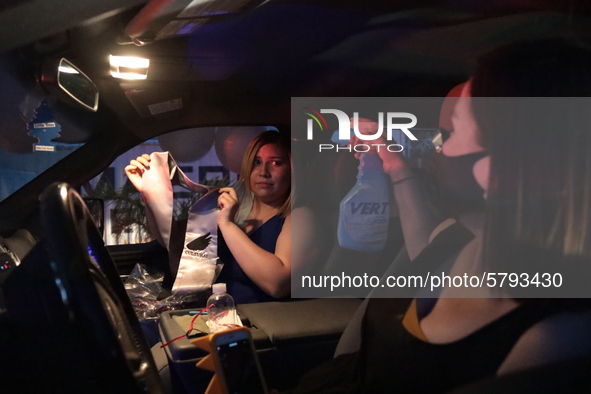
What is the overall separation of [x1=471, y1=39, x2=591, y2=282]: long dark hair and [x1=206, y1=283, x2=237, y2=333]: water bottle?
0.78 meters

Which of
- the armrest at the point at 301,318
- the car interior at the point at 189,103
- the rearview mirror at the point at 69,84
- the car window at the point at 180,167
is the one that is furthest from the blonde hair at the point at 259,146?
the rearview mirror at the point at 69,84

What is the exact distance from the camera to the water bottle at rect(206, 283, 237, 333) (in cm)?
153

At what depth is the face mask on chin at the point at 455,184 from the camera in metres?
1.30

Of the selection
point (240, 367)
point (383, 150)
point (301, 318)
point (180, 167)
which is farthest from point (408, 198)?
point (180, 167)

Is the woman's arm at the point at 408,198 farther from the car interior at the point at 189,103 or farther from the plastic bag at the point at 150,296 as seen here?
the plastic bag at the point at 150,296

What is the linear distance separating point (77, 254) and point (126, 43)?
1247 mm

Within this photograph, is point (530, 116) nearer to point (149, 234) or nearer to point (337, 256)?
point (337, 256)

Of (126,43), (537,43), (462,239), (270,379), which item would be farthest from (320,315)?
(126,43)

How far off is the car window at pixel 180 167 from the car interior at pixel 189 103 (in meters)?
0.01

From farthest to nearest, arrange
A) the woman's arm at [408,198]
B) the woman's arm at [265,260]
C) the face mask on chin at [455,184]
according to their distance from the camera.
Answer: the woman's arm at [265,260]
the woman's arm at [408,198]
the face mask on chin at [455,184]

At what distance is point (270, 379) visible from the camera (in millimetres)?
1513

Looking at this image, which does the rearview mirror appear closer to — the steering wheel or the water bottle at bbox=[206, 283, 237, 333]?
the water bottle at bbox=[206, 283, 237, 333]

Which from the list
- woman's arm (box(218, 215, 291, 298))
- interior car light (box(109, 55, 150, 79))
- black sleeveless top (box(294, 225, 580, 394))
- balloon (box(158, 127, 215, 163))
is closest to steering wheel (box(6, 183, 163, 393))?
black sleeveless top (box(294, 225, 580, 394))

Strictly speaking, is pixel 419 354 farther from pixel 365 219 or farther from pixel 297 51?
pixel 297 51
